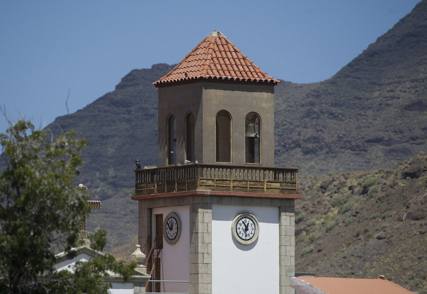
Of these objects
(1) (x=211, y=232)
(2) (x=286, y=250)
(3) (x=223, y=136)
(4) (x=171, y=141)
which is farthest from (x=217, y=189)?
(4) (x=171, y=141)

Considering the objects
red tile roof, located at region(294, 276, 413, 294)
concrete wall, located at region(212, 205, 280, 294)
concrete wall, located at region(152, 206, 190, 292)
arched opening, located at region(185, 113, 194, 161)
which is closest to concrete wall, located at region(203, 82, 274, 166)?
arched opening, located at region(185, 113, 194, 161)

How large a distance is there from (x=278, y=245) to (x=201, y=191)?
→ 333 cm

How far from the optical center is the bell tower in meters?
53.9

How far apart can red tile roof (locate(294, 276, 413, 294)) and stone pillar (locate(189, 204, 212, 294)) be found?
4248 millimetres

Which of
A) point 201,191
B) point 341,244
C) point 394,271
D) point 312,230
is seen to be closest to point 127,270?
point 201,191

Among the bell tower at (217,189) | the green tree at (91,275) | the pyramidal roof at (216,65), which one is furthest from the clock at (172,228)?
the green tree at (91,275)

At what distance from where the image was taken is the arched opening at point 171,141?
→ 184ft

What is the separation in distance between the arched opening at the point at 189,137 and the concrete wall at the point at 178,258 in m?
1.70

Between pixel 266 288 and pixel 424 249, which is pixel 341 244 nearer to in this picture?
pixel 424 249

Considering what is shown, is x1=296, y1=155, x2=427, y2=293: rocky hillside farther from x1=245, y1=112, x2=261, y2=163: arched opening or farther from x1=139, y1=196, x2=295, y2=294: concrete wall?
x1=245, y1=112, x2=261, y2=163: arched opening

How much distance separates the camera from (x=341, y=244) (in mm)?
110438

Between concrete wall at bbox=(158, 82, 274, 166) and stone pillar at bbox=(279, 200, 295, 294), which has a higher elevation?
concrete wall at bbox=(158, 82, 274, 166)

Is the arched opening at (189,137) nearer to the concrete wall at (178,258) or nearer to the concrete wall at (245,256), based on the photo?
the concrete wall at (178,258)

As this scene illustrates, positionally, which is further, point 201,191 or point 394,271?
point 394,271
